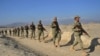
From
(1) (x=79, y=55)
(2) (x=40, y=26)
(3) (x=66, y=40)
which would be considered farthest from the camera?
(2) (x=40, y=26)

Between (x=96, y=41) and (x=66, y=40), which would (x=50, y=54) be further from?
(x=66, y=40)

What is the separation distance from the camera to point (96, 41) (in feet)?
57.2

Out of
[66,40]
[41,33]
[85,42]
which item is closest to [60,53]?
[85,42]

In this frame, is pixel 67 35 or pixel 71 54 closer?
pixel 71 54

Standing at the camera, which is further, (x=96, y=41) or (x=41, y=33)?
(x=41, y=33)

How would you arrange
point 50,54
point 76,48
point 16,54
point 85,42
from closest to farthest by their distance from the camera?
point 16,54 → point 50,54 → point 76,48 → point 85,42

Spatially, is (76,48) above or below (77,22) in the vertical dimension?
below

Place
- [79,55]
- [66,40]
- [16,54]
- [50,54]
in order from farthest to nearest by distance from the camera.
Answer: [66,40], [50,54], [79,55], [16,54]

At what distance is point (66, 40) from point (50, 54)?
643 cm

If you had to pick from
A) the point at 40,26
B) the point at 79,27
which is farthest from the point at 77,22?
the point at 40,26

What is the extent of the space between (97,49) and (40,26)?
342 inches

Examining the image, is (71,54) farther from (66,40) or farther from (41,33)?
(41,33)

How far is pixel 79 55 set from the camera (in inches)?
571

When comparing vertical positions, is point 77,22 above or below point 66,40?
above
